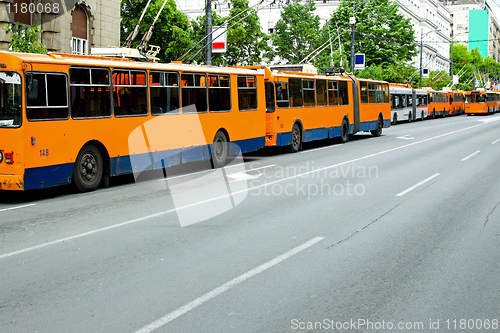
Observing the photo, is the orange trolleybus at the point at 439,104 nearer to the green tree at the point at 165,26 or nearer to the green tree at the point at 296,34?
the green tree at the point at 296,34

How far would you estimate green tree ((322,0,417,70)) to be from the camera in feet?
236

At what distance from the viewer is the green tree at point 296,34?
232 ft

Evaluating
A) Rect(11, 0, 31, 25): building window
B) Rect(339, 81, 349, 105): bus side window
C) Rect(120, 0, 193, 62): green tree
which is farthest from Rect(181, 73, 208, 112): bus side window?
Rect(120, 0, 193, 62): green tree

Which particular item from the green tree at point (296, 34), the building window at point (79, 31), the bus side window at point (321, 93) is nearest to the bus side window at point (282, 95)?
the bus side window at point (321, 93)

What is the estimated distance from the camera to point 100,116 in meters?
13.8

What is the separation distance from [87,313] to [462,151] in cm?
1976

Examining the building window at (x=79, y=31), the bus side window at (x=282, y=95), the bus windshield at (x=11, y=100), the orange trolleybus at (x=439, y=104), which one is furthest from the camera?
the orange trolleybus at (x=439, y=104)

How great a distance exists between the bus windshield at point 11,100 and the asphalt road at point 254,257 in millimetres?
1542

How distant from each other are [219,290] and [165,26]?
43.4m

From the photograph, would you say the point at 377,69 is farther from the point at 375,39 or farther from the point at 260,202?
the point at 260,202

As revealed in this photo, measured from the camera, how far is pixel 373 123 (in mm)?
31734

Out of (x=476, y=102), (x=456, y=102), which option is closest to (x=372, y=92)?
(x=476, y=102)

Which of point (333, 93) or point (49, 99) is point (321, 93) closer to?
point (333, 93)

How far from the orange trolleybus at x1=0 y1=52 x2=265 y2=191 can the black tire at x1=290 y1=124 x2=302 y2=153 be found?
4.44 m
